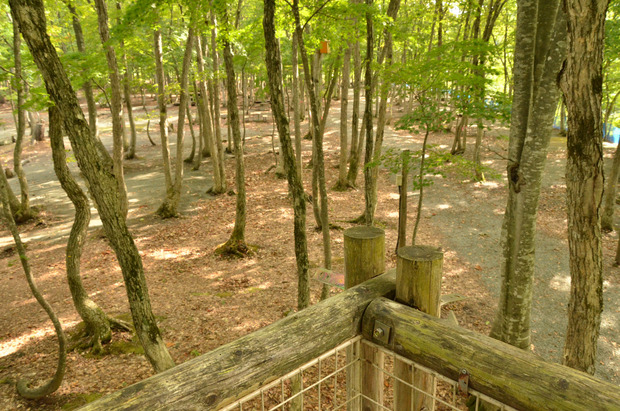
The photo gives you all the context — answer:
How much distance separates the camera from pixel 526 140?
374 cm

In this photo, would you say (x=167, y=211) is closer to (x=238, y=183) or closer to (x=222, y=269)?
(x=238, y=183)

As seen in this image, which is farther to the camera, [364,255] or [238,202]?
[238,202]

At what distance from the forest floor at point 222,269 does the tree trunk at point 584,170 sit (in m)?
0.98

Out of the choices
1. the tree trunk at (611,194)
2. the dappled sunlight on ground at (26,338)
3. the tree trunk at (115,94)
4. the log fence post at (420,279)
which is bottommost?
the dappled sunlight on ground at (26,338)

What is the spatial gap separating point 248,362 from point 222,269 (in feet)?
26.9

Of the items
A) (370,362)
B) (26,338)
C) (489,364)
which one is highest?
(489,364)

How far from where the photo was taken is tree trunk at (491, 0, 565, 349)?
3.56 meters

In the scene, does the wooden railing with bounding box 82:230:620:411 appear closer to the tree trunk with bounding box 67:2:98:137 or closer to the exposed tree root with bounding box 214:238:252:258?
the exposed tree root with bounding box 214:238:252:258

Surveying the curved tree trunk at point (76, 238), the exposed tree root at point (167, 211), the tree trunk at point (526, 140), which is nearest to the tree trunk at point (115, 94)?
the exposed tree root at point (167, 211)

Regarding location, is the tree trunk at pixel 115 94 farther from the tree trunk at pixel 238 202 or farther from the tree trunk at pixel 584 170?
the tree trunk at pixel 584 170

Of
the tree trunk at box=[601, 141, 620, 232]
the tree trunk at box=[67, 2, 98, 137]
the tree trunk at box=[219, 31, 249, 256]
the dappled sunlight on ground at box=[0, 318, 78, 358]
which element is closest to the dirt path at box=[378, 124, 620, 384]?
the tree trunk at box=[601, 141, 620, 232]

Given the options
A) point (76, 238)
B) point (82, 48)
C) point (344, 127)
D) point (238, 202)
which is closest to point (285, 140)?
point (76, 238)

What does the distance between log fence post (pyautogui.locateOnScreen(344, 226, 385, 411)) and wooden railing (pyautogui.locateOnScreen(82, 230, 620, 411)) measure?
0.01 meters

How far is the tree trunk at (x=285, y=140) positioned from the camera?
13.7 ft
